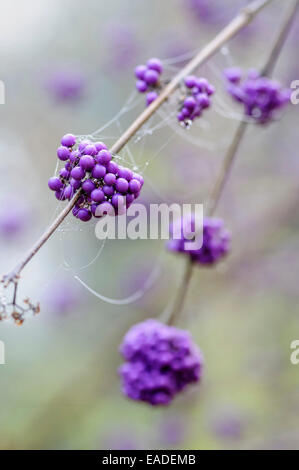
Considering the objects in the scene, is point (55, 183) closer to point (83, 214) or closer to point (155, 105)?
point (83, 214)

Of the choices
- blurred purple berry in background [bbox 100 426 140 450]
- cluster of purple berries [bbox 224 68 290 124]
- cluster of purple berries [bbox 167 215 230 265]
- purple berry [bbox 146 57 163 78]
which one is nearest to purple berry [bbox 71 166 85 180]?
purple berry [bbox 146 57 163 78]

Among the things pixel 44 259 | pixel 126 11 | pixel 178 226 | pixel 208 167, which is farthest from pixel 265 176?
pixel 44 259

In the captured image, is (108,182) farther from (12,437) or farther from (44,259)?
(44,259)

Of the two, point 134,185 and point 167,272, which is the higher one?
point 167,272

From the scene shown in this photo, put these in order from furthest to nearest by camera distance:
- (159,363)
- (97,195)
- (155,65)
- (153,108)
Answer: (159,363) → (155,65) → (153,108) → (97,195)

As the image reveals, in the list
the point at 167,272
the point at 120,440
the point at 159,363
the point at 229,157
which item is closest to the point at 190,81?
the point at 229,157

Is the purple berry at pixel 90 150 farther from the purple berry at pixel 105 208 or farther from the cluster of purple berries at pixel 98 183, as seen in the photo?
the purple berry at pixel 105 208
